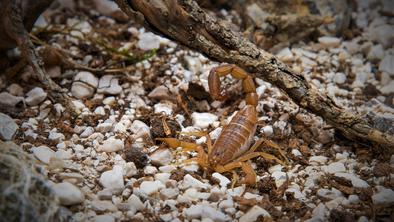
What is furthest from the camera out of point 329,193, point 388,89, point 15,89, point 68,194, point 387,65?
point 387,65

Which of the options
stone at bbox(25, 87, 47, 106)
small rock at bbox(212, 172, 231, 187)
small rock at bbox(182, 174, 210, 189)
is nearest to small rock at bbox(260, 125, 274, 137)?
small rock at bbox(212, 172, 231, 187)

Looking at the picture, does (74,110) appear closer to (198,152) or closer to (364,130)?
(198,152)

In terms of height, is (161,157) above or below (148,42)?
below

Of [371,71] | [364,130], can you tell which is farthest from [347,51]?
[364,130]

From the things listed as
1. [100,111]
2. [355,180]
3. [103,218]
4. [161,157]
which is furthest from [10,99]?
[355,180]

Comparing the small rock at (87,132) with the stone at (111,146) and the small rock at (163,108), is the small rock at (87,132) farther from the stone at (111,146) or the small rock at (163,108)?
the small rock at (163,108)

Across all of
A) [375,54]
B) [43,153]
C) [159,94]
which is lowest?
[43,153]

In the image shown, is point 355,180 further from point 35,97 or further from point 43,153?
point 35,97
